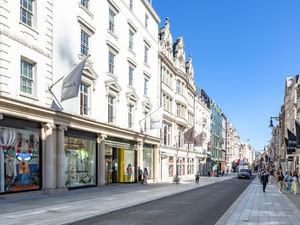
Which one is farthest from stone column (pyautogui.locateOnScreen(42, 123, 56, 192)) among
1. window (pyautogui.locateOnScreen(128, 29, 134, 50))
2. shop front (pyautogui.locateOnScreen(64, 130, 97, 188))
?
window (pyautogui.locateOnScreen(128, 29, 134, 50))

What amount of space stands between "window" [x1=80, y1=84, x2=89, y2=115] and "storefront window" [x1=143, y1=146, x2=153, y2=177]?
15468mm

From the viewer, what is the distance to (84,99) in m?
29.7

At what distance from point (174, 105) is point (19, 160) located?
122 ft

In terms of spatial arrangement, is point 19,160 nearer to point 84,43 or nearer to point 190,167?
point 84,43

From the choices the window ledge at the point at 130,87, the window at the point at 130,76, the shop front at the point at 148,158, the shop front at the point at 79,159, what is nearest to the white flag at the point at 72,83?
the shop front at the point at 79,159

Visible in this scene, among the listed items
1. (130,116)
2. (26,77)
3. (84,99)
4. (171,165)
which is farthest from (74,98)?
(171,165)

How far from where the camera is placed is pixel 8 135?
2108 cm

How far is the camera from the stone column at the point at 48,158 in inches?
947

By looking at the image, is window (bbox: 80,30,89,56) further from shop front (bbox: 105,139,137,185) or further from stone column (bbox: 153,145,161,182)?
stone column (bbox: 153,145,161,182)

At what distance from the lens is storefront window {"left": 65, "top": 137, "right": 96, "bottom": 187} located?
89.8ft

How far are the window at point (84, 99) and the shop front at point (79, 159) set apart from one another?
5.14 feet

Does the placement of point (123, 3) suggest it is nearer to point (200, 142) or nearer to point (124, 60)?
point (124, 60)

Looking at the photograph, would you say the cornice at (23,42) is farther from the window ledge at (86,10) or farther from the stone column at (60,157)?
the window ledge at (86,10)

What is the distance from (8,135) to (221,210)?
1087 centimetres
